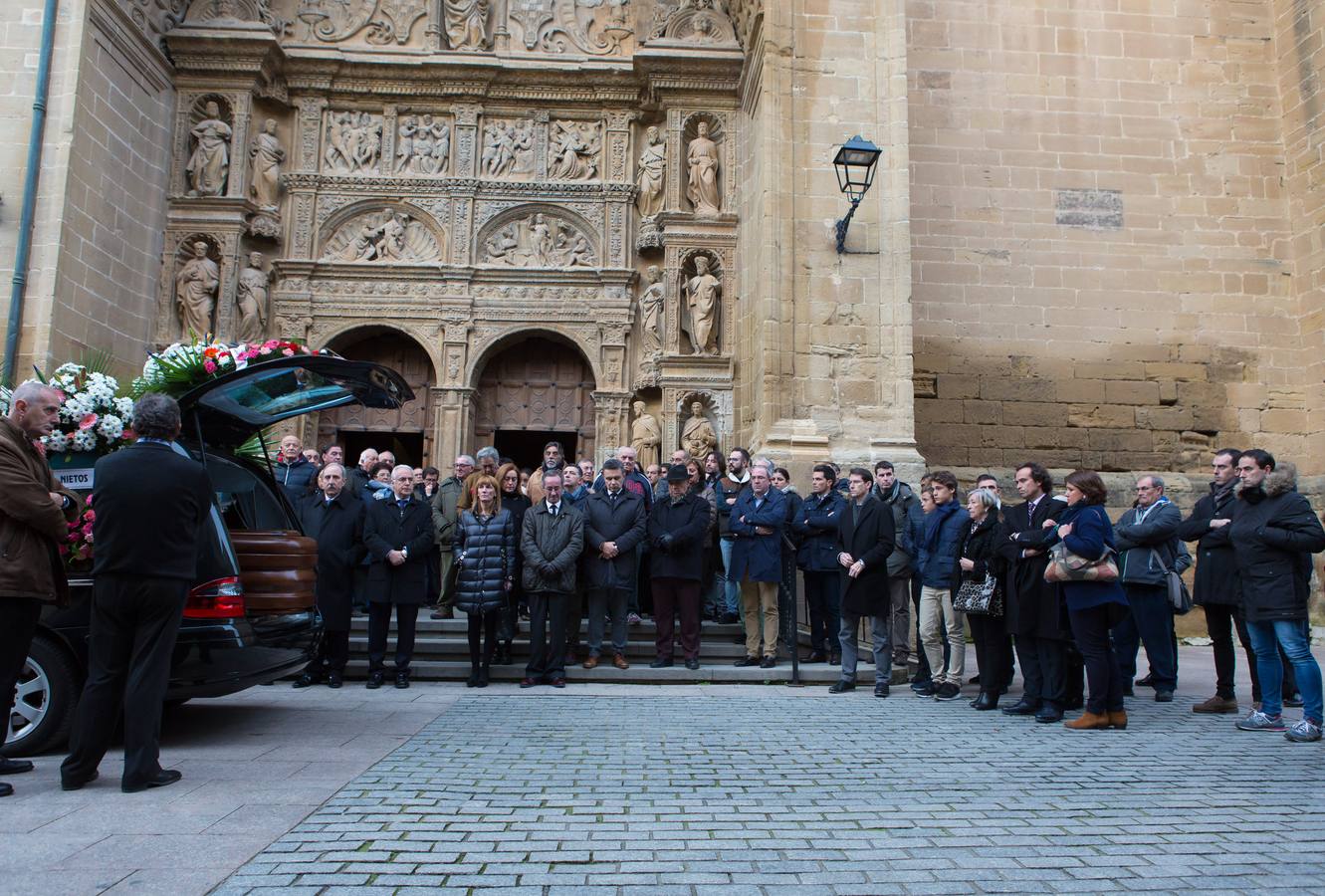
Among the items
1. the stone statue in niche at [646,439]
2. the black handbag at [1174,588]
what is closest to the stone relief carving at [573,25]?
the stone statue in niche at [646,439]

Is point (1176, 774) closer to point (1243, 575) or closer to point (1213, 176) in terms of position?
point (1243, 575)

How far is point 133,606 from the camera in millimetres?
4293

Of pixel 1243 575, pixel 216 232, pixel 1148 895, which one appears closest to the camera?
pixel 1148 895

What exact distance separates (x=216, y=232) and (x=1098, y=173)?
39.5ft

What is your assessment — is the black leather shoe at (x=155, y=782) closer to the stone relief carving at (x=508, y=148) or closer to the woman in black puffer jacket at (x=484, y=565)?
the woman in black puffer jacket at (x=484, y=565)

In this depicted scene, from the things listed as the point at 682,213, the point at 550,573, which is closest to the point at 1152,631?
the point at 550,573

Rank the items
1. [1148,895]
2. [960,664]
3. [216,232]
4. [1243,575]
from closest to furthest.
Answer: [1148,895]
[1243,575]
[960,664]
[216,232]

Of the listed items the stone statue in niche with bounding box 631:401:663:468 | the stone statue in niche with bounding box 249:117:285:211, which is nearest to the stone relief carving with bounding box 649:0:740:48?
the stone statue in niche with bounding box 631:401:663:468

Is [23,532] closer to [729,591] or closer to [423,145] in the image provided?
[729,591]

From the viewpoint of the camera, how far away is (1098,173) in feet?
42.6

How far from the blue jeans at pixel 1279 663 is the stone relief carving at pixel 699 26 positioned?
9996 millimetres

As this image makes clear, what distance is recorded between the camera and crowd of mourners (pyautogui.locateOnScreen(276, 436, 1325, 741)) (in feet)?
20.1

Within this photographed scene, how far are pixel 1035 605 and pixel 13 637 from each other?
6.04m

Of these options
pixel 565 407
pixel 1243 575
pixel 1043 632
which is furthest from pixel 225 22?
pixel 1243 575
